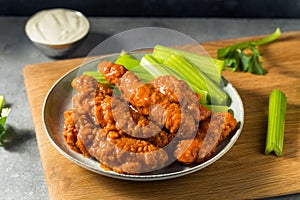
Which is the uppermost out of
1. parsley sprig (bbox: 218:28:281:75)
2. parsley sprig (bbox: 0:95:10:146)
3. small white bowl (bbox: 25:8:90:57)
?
parsley sprig (bbox: 218:28:281:75)

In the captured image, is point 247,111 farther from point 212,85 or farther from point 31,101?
point 31,101

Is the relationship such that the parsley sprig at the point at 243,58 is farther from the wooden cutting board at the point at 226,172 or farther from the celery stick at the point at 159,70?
the celery stick at the point at 159,70

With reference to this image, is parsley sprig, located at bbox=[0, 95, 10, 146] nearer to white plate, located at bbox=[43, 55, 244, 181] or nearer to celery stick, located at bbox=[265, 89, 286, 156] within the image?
white plate, located at bbox=[43, 55, 244, 181]

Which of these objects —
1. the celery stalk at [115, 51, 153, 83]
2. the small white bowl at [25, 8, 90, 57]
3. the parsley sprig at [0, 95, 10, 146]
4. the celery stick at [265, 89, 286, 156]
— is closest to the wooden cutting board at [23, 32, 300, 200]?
the celery stick at [265, 89, 286, 156]

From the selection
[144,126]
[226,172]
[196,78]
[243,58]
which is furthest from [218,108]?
[243,58]

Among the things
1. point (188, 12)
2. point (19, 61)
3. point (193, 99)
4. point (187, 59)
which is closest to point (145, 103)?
point (193, 99)

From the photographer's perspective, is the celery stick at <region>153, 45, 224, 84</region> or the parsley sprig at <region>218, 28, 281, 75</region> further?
the parsley sprig at <region>218, 28, 281, 75</region>

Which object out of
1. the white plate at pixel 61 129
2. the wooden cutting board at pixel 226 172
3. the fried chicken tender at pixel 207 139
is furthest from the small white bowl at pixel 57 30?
the fried chicken tender at pixel 207 139
